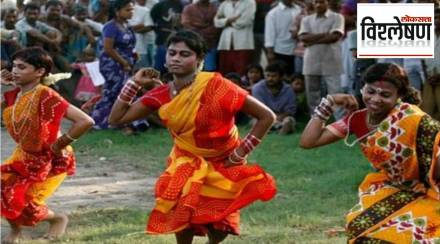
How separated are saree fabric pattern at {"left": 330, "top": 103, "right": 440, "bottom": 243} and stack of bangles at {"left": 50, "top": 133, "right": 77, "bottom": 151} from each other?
2.48 m

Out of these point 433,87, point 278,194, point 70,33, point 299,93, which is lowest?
point 299,93

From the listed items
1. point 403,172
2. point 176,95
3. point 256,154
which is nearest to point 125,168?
point 256,154

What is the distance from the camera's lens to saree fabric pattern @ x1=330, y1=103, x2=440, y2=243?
5273 mm

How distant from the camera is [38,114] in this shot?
23.6ft

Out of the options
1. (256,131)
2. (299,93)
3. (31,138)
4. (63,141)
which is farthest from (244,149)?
(299,93)

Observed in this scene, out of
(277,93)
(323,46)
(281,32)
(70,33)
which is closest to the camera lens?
(323,46)

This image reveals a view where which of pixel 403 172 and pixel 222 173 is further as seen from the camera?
pixel 222 173

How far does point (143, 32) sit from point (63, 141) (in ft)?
27.0

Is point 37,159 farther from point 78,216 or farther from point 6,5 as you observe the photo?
point 6,5

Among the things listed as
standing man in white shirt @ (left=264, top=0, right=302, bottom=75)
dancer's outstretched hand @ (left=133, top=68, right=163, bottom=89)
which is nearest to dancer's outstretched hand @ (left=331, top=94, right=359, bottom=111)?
dancer's outstretched hand @ (left=133, top=68, right=163, bottom=89)

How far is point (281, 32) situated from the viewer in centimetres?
1403

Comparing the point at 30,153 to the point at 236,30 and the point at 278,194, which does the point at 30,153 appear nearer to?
the point at 278,194

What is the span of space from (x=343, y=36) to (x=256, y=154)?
2425mm

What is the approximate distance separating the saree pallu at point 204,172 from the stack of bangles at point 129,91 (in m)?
0.22
